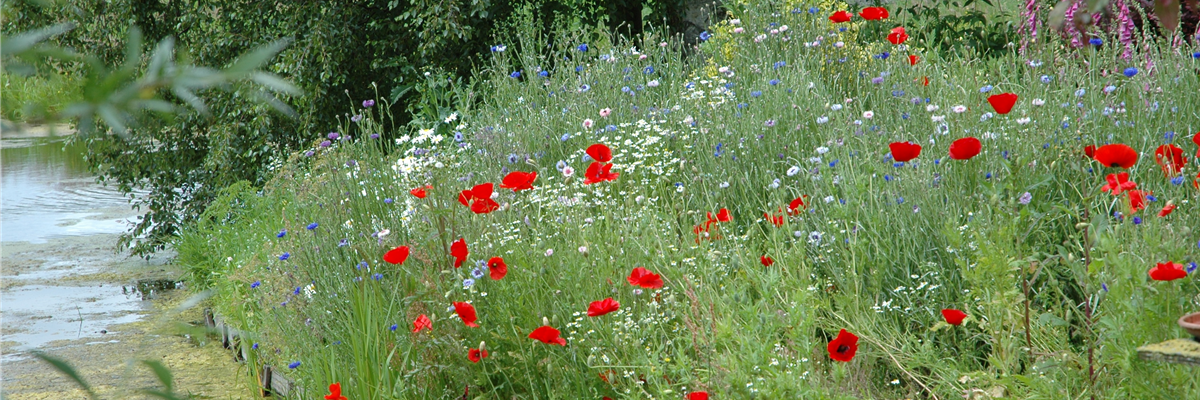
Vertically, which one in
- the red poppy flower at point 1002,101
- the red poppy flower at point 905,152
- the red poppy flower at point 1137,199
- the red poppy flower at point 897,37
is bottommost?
the red poppy flower at point 1137,199

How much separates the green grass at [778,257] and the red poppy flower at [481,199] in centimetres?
14

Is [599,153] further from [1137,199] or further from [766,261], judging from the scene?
[1137,199]

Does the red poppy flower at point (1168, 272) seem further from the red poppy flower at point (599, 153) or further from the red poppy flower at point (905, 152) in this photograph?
the red poppy flower at point (599, 153)

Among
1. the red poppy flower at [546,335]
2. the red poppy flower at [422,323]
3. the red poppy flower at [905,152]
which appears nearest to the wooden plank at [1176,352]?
the red poppy flower at [905,152]

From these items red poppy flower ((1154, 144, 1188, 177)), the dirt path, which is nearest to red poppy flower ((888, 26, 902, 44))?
red poppy flower ((1154, 144, 1188, 177))

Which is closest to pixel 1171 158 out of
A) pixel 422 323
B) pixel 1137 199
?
pixel 1137 199

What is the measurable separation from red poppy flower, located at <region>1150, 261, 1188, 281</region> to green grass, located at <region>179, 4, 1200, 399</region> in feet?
0.31

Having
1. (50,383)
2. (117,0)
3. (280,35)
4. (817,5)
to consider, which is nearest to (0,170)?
(117,0)

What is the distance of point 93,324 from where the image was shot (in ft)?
17.4

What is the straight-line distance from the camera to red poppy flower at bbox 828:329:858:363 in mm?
2118

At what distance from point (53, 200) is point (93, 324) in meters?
4.97

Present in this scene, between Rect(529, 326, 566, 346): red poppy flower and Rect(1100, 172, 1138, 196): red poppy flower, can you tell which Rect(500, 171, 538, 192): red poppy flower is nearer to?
Rect(529, 326, 566, 346): red poppy flower

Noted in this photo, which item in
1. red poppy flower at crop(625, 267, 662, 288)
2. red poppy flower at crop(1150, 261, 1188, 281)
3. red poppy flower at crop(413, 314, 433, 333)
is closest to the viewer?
red poppy flower at crop(1150, 261, 1188, 281)

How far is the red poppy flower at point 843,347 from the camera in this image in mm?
2118
